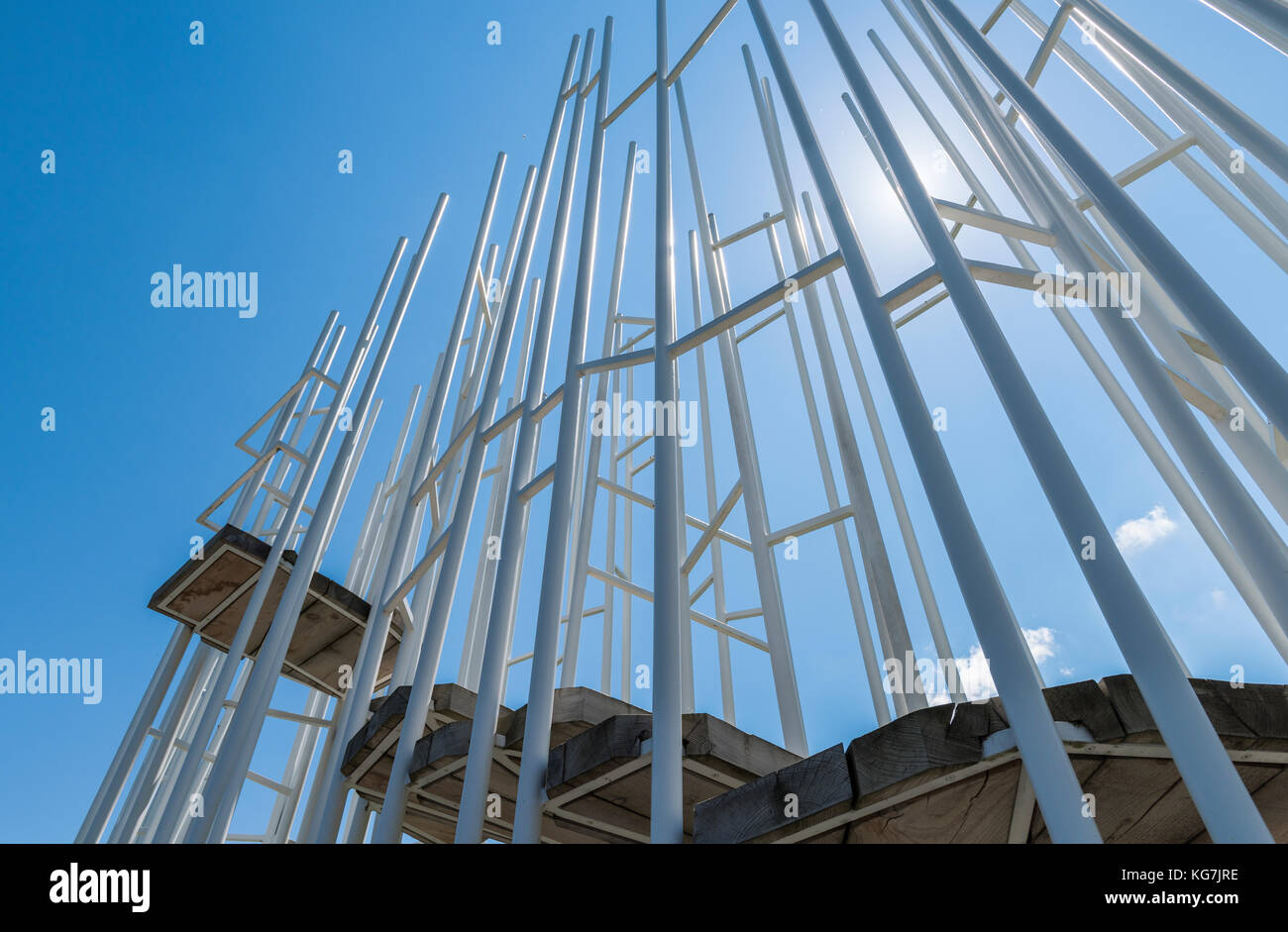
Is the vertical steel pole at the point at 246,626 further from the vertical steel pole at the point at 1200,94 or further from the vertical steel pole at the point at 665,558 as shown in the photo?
the vertical steel pole at the point at 1200,94

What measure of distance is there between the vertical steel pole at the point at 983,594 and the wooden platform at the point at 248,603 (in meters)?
5.93

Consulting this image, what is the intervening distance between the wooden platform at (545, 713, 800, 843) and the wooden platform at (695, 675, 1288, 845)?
0.44m

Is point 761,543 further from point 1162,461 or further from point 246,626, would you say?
point 246,626

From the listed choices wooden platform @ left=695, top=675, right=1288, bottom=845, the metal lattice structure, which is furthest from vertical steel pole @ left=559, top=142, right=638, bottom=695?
wooden platform @ left=695, top=675, right=1288, bottom=845

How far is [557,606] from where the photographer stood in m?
4.38

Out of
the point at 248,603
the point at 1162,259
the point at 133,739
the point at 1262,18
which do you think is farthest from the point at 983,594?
the point at 133,739

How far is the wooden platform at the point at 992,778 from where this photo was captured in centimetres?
253

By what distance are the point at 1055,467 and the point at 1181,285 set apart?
80cm

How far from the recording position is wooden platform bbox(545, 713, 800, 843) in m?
3.49

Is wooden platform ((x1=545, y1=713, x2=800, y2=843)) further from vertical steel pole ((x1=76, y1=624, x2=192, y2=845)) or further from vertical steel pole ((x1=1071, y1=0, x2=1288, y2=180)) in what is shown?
vertical steel pole ((x1=76, y1=624, x2=192, y2=845))

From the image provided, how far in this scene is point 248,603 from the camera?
26.8 ft

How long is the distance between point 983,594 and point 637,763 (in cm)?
161
